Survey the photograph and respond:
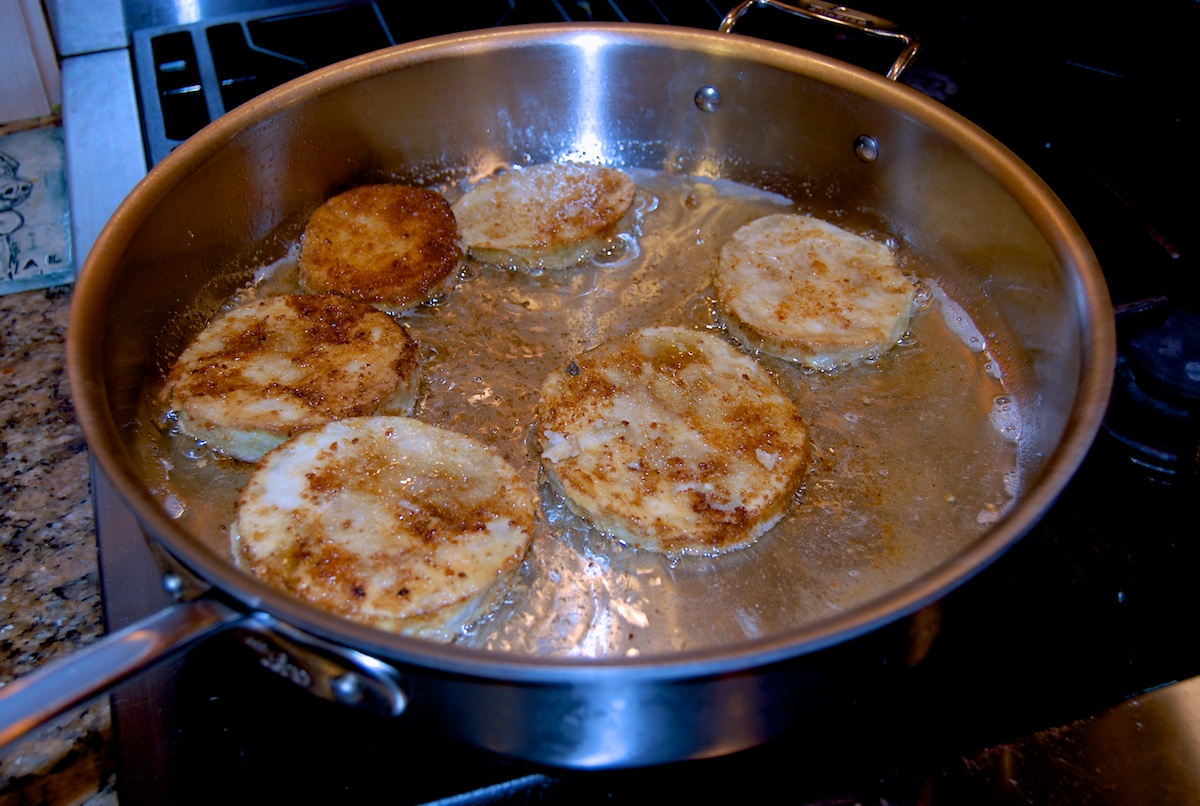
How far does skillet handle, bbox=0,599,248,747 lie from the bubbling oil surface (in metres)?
0.44

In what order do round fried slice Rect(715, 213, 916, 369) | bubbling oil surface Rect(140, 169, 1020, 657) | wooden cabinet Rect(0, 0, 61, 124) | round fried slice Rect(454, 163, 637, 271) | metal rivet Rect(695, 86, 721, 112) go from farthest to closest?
wooden cabinet Rect(0, 0, 61, 124), metal rivet Rect(695, 86, 721, 112), round fried slice Rect(454, 163, 637, 271), round fried slice Rect(715, 213, 916, 369), bubbling oil surface Rect(140, 169, 1020, 657)

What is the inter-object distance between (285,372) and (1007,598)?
4.15 ft

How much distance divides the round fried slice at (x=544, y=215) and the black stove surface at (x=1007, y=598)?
609 mm

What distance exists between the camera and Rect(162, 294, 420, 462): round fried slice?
1.48m

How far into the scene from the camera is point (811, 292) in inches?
69.7

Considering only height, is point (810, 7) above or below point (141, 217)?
above

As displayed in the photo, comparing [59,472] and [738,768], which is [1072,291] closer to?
[738,768]

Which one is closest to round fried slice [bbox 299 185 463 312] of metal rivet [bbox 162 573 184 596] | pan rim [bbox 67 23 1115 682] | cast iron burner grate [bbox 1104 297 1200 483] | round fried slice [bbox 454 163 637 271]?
round fried slice [bbox 454 163 637 271]

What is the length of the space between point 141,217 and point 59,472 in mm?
464

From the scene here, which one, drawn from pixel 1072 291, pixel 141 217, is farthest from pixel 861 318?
pixel 141 217

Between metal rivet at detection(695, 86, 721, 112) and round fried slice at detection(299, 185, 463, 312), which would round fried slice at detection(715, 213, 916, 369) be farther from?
round fried slice at detection(299, 185, 463, 312)

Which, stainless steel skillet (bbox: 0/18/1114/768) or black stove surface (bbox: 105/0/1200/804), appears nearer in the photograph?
stainless steel skillet (bbox: 0/18/1114/768)

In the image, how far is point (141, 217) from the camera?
58.6 inches

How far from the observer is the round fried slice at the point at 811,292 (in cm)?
169
